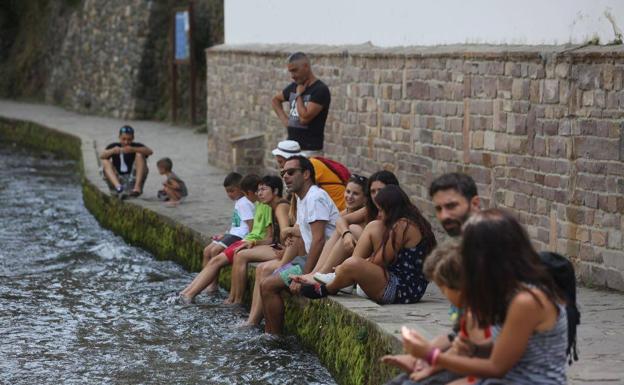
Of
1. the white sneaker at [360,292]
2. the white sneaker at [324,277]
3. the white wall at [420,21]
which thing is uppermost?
the white wall at [420,21]

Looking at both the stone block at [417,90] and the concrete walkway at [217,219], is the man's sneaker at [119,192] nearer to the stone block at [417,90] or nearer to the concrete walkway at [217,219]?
the concrete walkway at [217,219]

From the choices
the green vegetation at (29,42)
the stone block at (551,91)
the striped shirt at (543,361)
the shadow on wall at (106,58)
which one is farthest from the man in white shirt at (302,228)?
the green vegetation at (29,42)

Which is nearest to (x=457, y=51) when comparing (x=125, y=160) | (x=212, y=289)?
(x=212, y=289)

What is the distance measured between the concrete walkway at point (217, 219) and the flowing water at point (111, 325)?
24.0 inches

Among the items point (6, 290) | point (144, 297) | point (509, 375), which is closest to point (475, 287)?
point (509, 375)

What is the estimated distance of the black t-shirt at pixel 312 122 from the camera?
11203mm

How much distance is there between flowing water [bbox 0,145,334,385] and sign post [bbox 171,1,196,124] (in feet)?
32.0

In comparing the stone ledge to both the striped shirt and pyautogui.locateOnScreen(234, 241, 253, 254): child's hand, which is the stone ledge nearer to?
pyautogui.locateOnScreen(234, 241, 253, 254): child's hand

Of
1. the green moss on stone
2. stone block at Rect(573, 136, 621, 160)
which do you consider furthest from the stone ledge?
the green moss on stone

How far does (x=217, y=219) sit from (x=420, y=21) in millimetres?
2749

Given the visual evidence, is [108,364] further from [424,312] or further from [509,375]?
→ [509,375]

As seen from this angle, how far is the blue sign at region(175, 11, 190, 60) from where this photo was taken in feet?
81.2

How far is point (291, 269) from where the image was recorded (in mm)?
8805

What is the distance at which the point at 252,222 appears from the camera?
1043 centimetres
